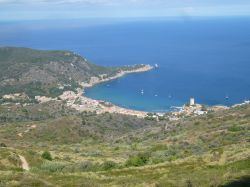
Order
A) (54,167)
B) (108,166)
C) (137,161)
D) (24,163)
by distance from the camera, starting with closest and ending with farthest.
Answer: (54,167)
(108,166)
(137,161)
(24,163)

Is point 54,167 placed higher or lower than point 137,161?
higher

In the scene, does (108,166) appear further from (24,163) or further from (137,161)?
(24,163)

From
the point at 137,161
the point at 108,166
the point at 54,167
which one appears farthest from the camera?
the point at 137,161

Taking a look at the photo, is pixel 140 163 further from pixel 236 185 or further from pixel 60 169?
pixel 236 185

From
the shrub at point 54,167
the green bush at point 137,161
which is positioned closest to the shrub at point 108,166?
the green bush at point 137,161

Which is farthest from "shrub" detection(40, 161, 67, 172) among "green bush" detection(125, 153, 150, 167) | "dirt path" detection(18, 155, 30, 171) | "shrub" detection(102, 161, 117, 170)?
"green bush" detection(125, 153, 150, 167)

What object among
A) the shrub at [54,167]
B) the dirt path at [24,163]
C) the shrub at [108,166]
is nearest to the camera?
the shrub at [54,167]

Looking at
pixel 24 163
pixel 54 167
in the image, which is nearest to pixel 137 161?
pixel 54 167

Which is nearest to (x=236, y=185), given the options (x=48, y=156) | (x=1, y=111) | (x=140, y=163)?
(x=140, y=163)

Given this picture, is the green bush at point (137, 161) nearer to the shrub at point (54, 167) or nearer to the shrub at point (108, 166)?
the shrub at point (108, 166)

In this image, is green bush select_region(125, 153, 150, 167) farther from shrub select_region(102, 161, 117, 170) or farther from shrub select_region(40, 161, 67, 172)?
shrub select_region(40, 161, 67, 172)

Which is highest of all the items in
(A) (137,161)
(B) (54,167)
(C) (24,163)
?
(B) (54,167)

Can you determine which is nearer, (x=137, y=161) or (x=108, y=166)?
(x=108, y=166)

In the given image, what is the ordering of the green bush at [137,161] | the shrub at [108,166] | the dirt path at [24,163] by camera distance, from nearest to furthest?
the shrub at [108,166] → the green bush at [137,161] → the dirt path at [24,163]
